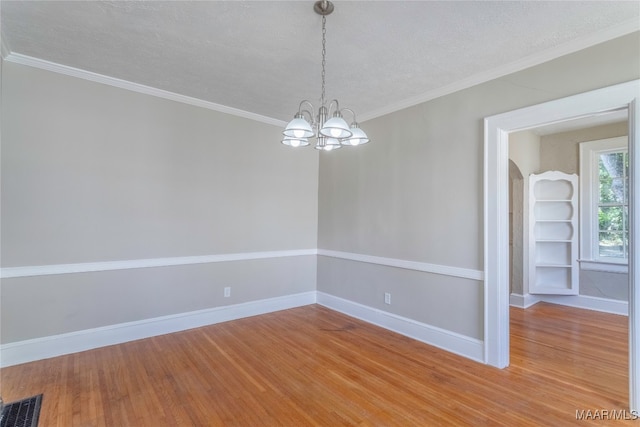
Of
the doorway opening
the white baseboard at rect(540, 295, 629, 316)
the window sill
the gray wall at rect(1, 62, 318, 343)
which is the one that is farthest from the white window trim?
the gray wall at rect(1, 62, 318, 343)

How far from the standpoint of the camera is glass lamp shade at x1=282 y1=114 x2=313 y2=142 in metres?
1.98

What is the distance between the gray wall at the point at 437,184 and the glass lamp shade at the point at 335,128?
65.2 inches

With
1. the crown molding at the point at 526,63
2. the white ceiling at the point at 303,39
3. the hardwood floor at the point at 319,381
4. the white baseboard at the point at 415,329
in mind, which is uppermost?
the white ceiling at the point at 303,39

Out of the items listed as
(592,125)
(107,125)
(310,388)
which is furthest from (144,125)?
(592,125)

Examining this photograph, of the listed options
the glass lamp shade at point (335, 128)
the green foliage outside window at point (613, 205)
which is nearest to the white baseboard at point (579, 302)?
the green foliage outside window at point (613, 205)

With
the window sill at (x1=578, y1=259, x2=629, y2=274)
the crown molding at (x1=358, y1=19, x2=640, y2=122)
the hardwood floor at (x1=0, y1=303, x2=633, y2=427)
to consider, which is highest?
the crown molding at (x1=358, y1=19, x2=640, y2=122)

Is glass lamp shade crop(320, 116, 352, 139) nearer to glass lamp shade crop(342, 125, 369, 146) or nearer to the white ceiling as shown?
glass lamp shade crop(342, 125, 369, 146)

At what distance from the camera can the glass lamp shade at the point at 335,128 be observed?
187 cm

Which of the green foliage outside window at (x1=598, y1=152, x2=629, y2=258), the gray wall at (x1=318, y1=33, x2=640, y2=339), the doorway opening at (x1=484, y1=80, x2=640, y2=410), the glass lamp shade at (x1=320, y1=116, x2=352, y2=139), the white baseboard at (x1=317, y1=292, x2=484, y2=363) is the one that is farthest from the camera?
the green foliage outside window at (x1=598, y1=152, x2=629, y2=258)

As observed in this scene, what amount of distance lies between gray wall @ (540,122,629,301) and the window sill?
0.04 m

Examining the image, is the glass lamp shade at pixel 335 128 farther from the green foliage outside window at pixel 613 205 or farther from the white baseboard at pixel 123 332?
the green foliage outside window at pixel 613 205

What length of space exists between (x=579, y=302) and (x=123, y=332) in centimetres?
608

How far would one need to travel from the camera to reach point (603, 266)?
438cm

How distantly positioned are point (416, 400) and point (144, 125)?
366 cm
